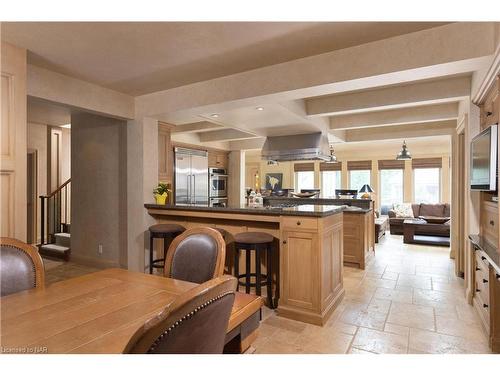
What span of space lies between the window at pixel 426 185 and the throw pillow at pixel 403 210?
81 cm

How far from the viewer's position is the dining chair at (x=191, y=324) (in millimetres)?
690

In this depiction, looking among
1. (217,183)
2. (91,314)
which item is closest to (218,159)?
(217,183)

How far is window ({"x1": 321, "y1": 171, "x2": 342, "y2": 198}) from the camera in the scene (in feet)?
34.1

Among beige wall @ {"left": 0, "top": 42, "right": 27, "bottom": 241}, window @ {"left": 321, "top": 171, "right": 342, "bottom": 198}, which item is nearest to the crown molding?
beige wall @ {"left": 0, "top": 42, "right": 27, "bottom": 241}

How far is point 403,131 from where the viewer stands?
601 centimetres

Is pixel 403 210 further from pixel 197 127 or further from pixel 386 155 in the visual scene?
pixel 197 127

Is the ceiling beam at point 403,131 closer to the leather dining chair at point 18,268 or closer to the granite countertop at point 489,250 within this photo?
the granite countertop at point 489,250

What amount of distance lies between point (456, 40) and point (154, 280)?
110 inches

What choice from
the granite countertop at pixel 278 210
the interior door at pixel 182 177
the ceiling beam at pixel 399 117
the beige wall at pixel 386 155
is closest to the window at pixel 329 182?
the beige wall at pixel 386 155

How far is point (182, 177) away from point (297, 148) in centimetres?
280

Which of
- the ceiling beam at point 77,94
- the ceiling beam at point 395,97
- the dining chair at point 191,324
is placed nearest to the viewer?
the dining chair at point 191,324

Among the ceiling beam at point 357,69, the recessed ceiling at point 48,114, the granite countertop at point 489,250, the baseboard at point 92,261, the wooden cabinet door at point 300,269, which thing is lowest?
the baseboard at point 92,261
